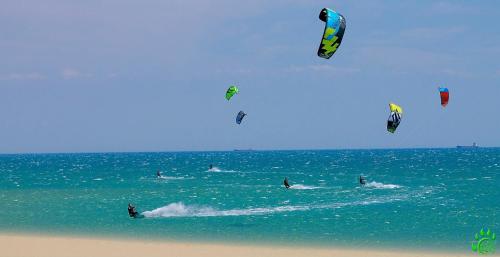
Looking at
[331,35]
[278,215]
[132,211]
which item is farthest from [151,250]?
[278,215]

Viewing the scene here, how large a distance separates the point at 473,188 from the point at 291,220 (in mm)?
28227

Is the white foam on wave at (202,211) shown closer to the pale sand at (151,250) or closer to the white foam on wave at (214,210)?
the white foam on wave at (214,210)

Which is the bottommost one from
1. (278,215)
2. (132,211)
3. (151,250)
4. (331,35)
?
(151,250)

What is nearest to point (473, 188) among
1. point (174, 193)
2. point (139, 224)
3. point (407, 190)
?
point (407, 190)

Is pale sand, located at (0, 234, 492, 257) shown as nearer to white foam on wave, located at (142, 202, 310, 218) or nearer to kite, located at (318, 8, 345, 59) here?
kite, located at (318, 8, 345, 59)

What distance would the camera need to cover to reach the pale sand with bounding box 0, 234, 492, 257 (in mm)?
21375

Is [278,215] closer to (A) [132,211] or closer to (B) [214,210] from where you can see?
(B) [214,210]

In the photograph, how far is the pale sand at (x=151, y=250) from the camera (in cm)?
2138

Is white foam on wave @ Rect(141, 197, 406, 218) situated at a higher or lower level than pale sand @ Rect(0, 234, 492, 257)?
higher

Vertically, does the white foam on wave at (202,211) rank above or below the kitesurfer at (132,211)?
below

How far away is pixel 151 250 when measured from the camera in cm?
2225

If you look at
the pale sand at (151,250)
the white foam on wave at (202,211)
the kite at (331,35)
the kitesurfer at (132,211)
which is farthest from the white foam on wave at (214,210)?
the kite at (331,35)

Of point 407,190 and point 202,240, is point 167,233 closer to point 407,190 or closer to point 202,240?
point 202,240

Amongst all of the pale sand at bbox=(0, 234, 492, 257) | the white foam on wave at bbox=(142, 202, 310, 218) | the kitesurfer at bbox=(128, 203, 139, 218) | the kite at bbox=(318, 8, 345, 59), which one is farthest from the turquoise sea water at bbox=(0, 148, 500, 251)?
the kite at bbox=(318, 8, 345, 59)
